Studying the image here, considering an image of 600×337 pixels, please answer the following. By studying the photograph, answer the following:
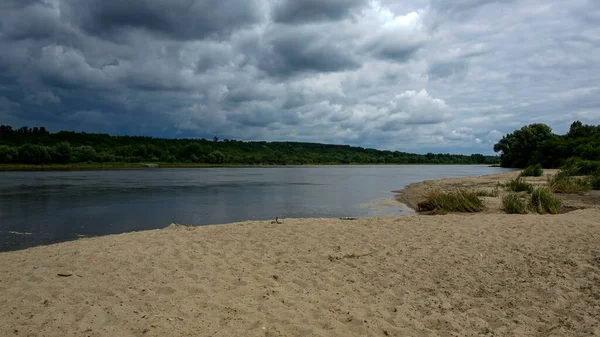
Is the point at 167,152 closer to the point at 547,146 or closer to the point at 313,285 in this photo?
the point at 547,146

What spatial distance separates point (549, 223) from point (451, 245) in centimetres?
426

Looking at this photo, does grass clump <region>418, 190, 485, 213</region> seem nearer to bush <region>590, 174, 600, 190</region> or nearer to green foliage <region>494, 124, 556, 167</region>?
bush <region>590, 174, 600, 190</region>

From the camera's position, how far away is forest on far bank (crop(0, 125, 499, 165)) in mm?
86250

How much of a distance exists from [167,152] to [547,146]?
103m

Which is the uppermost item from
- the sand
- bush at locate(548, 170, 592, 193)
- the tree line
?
the tree line

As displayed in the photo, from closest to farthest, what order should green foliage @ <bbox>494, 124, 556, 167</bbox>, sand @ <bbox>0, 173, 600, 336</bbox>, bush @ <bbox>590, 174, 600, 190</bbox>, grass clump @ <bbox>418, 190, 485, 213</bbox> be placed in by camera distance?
sand @ <bbox>0, 173, 600, 336</bbox> < grass clump @ <bbox>418, 190, 485, 213</bbox> < bush @ <bbox>590, 174, 600, 190</bbox> < green foliage @ <bbox>494, 124, 556, 167</bbox>

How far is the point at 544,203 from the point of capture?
1398 centimetres

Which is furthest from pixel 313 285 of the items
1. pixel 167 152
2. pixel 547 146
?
pixel 167 152

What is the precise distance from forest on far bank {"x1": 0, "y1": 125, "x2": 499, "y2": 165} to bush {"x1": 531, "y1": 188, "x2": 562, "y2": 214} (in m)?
94.1

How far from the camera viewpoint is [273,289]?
606 centimetres

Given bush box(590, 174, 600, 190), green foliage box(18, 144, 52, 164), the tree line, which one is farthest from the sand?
green foliage box(18, 144, 52, 164)

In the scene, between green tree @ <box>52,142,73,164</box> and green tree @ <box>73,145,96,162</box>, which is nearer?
green tree @ <box>52,142,73,164</box>

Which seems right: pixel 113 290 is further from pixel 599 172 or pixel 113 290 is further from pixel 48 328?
pixel 599 172

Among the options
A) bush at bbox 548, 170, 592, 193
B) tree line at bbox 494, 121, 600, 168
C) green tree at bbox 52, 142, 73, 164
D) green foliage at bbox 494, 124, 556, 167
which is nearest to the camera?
bush at bbox 548, 170, 592, 193
